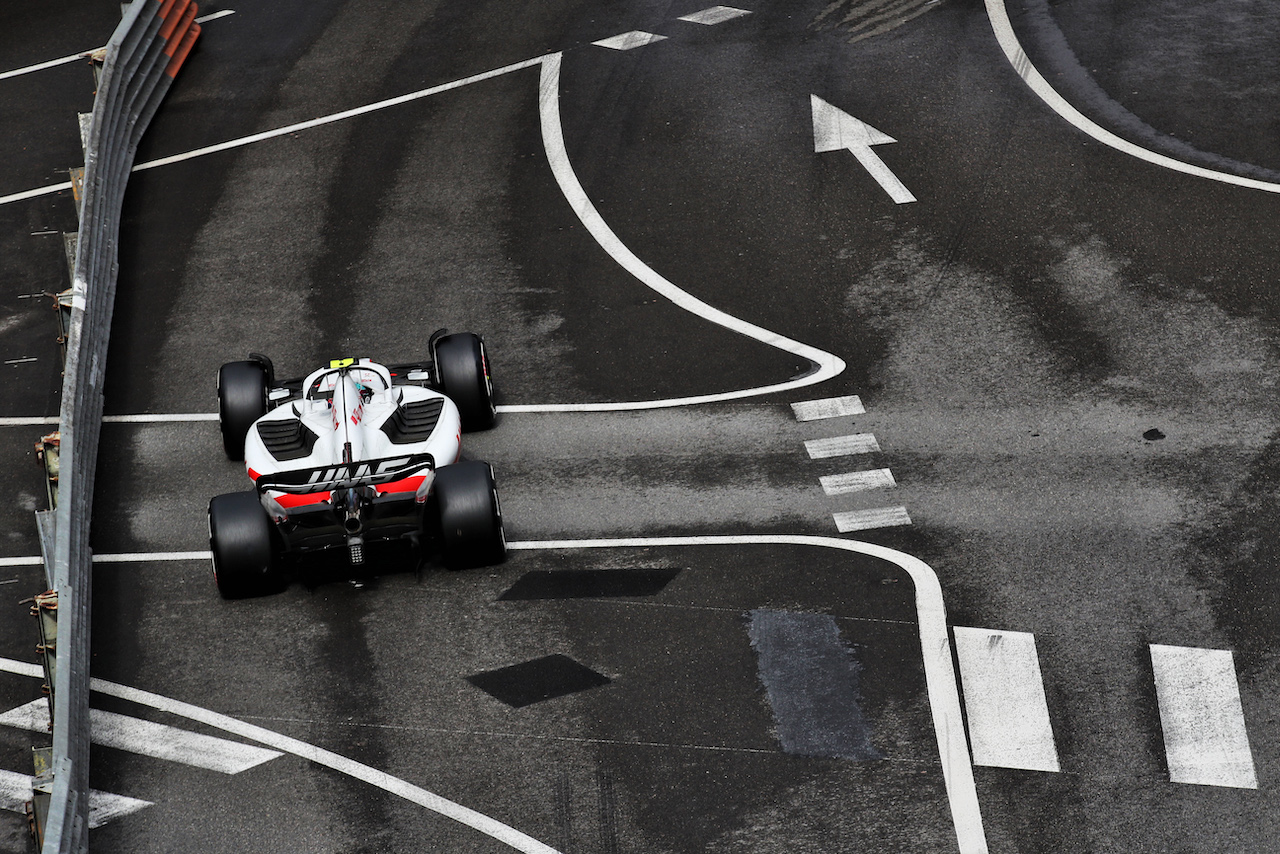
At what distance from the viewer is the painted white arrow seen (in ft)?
66.7

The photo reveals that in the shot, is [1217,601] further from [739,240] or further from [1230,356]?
[739,240]

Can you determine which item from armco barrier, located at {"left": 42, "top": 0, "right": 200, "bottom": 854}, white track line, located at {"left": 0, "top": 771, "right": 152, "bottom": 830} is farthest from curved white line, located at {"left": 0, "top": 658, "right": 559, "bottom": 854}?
white track line, located at {"left": 0, "top": 771, "right": 152, "bottom": 830}

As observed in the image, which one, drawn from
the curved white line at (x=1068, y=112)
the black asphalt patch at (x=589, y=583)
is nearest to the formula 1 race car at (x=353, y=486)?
the black asphalt patch at (x=589, y=583)

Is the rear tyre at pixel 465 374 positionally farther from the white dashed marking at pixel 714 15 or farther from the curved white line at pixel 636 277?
the white dashed marking at pixel 714 15

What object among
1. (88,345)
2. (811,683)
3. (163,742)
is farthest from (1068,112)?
(163,742)

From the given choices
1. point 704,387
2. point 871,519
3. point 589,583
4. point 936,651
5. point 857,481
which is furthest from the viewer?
point 704,387

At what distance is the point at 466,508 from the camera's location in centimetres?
1333

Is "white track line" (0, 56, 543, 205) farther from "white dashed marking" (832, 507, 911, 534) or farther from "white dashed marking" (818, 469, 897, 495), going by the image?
"white dashed marking" (832, 507, 911, 534)

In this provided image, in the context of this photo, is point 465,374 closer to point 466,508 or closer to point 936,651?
point 466,508

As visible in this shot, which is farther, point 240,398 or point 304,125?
point 304,125

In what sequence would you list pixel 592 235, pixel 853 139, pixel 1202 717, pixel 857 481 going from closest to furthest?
1. pixel 1202 717
2. pixel 857 481
3. pixel 592 235
4. pixel 853 139

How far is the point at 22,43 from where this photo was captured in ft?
88.7

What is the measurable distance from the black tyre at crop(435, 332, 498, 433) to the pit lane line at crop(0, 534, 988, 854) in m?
2.01

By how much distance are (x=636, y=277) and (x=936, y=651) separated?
762 cm
